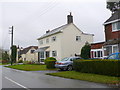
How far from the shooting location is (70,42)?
1499 inches

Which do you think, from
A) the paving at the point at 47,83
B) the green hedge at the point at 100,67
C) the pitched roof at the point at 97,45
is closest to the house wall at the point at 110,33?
the pitched roof at the point at 97,45

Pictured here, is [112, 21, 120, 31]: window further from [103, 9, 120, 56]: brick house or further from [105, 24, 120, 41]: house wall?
[105, 24, 120, 41]: house wall

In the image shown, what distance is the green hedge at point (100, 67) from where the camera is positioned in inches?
535

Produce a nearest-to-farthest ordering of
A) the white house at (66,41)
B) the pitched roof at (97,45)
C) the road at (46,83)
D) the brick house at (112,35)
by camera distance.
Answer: the road at (46,83) < the brick house at (112,35) < the pitched roof at (97,45) < the white house at (66,41)

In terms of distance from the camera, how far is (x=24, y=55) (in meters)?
74.9

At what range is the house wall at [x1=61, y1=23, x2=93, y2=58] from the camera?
122 ft

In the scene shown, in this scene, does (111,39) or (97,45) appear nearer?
(111,39)

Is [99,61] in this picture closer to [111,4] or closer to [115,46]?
[115,46]

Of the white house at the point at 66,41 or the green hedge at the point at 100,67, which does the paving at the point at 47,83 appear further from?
the white house at the point at 66,41

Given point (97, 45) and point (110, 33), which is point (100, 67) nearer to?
point (110, 33)

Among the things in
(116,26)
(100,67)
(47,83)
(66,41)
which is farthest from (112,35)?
(47,83)

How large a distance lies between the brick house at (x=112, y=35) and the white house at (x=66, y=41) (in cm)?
1174

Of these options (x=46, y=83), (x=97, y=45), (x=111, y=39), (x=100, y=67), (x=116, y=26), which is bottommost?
(x=46, y=83)

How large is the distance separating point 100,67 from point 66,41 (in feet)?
73.8
